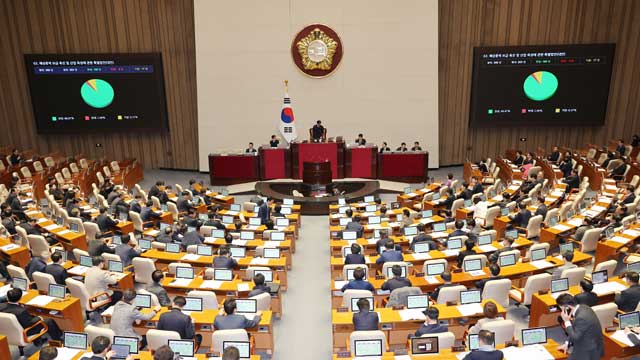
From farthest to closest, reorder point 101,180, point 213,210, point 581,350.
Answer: point 101,180, point 213,210, point 581,350

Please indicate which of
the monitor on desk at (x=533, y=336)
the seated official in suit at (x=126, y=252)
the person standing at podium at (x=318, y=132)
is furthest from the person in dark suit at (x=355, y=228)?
the person standing at podium at (x=318, y=132)

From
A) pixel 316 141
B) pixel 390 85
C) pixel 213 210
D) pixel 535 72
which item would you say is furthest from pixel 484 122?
pixel 213 210

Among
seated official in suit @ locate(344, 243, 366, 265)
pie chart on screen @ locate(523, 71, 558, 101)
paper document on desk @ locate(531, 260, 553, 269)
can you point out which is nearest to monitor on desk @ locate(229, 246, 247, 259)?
seated official in suit @ locate(344, 243, 366, 265)

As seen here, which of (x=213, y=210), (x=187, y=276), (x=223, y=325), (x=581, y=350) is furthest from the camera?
(x=213, y=210)

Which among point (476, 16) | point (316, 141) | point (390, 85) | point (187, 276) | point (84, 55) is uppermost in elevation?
point (476, 16)

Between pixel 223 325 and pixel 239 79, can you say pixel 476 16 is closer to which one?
pixel 239 79

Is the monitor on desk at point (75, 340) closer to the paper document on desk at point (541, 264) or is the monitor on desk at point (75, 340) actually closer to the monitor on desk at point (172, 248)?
the monitor on desk at point (172, 248)

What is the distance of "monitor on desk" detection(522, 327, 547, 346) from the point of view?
694cm

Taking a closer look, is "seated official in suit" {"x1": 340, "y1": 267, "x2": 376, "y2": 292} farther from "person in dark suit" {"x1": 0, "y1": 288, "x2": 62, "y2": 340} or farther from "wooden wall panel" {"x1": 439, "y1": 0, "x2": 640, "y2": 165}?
"wooden wall panel" {"x1": 439, "y1": 0, "x2": 640, "y2": 165}

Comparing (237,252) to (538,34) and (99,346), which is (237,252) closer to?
(99,346)

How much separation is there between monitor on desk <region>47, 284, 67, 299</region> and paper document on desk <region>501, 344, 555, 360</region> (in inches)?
285

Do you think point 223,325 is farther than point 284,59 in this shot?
No

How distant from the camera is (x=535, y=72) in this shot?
22.5 m

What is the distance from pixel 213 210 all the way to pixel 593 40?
18.9 meters
